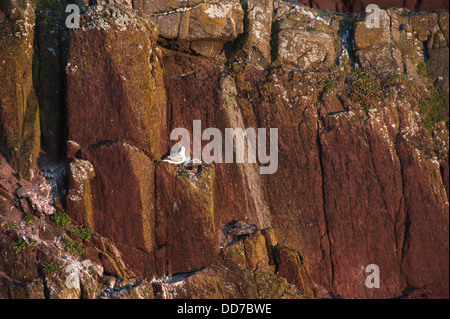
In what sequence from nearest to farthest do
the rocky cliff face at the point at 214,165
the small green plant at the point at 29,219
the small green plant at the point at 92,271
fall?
the small green plant at the point at 92,271
the small green plant at the point at 29,219
the rocky cliff face at the point at 214,165

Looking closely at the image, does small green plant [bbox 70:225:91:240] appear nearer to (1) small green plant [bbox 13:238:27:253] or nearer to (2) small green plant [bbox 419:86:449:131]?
(1) small green plant [bbox 13:238:27:253]

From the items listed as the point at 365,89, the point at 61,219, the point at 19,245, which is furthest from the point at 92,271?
the point at 365,89

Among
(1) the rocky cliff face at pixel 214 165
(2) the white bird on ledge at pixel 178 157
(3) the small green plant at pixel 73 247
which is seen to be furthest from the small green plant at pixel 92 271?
(2) the white bird on ledge at pixel 178 157

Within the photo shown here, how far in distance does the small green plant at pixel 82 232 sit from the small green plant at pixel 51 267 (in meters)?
0.83

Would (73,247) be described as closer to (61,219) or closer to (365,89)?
(61,219)

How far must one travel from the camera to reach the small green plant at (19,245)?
986 cm

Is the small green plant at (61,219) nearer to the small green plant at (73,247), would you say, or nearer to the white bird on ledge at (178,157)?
the small green plant at (73,247)

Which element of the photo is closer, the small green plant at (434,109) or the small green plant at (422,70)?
the small green plant at (434,109)

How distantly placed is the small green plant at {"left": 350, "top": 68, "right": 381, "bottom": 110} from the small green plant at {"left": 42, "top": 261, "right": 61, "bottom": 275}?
Result: 7.94m

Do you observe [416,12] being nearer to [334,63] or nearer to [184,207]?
[334,63]

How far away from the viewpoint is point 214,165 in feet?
38.2

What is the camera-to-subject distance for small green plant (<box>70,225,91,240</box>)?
406 inches

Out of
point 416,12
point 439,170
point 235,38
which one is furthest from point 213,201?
point 416,12

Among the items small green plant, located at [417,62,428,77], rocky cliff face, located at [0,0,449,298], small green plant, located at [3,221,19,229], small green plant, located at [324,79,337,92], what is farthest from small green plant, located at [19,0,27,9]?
small green plant, located at [417,62,428,77]
